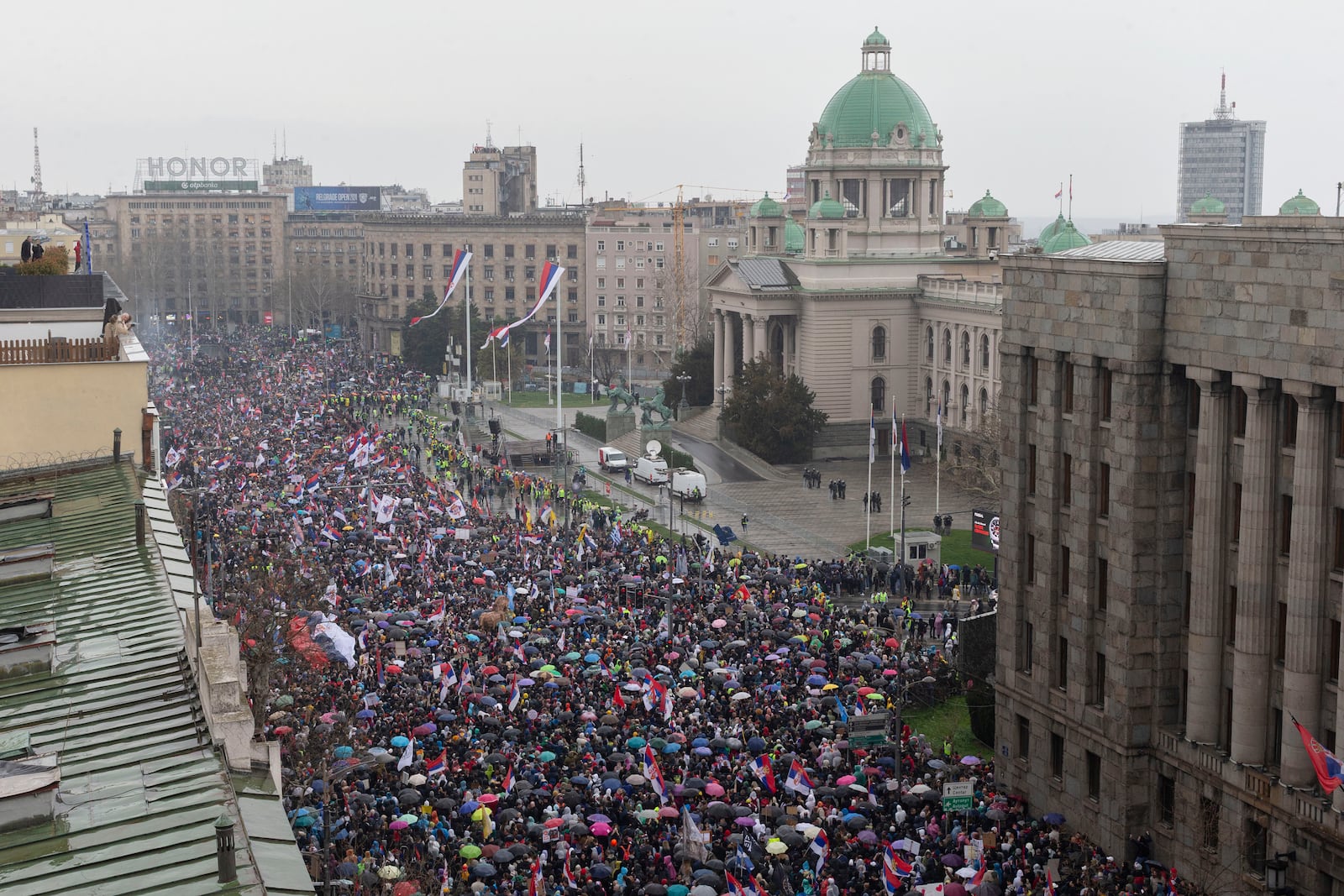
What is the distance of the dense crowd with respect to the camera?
33594mm

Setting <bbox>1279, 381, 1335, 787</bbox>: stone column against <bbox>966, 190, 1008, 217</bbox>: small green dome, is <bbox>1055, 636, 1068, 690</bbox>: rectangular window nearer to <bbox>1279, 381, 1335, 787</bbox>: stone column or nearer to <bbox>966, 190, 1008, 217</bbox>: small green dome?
<bbox>1279, 381, 1335, 787</bbox>: stone column

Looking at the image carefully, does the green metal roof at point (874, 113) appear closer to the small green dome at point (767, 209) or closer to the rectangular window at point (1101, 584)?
the small green dome at point (767, 209)

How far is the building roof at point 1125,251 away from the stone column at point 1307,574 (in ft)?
19.2

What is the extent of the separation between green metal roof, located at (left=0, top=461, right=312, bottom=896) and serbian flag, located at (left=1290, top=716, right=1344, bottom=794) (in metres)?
20.8

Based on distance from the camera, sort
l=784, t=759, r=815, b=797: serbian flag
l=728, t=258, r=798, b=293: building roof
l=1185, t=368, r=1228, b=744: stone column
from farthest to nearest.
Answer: l=728, t=258, r=798, b=293: building roof, l=784, t=759, r=815, b=797: serbian flag, l=1185, t=368, r=1228, b=744: stone column

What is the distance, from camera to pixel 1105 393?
129 feet

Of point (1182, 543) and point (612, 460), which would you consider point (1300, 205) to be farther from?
point (1182, 543)

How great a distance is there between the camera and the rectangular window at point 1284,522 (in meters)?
34.7

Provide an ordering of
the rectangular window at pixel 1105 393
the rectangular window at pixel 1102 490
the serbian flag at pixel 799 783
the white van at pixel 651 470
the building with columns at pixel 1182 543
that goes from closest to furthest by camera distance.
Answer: the building with columns at pixel 1182 543 < the serbian flag at pixel 799 783 < the rectangular window at pixel 1105 393 < the rectangular window at pixel 1102 490 < the white van at pixel 651 470

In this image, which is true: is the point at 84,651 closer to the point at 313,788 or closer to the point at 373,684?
the point at 313,788

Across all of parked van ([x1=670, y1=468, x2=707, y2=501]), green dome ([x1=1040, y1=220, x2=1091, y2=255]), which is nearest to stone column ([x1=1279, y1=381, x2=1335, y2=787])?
parked van ([x1=670, y1=468, x2=707, y2=501])

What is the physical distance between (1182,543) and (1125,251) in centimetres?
765

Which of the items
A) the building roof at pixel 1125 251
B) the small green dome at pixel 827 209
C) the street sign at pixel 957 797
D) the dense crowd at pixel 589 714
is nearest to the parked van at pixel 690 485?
the dense crowd at pixel 589 714

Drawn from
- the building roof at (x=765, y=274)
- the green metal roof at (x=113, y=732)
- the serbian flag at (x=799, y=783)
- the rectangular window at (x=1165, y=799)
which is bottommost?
the rectangular window at (x=1165, y=799)
